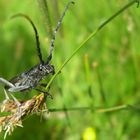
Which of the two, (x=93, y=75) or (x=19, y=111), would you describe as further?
(x=93, y=75)

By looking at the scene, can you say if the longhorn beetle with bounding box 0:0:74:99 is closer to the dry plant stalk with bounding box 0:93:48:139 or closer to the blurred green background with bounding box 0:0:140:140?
the dry plant stalk with bounding box 0:93:48:139

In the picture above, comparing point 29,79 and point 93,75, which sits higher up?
point 93,75

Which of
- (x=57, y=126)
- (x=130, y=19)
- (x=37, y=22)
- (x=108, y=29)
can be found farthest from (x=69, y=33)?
→ (x=130, y=19)

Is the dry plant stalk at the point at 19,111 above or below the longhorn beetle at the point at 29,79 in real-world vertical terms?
below

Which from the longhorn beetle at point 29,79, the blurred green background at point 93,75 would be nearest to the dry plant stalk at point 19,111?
the longhorn beetle at point 29,79

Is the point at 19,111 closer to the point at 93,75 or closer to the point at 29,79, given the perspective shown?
the point at 29,79

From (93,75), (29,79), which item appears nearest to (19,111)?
(29,79)

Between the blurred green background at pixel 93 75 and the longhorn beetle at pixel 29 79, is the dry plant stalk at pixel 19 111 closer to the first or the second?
the longhorn beetle at pixel 29 79

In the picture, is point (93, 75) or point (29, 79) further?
point (93, 75)

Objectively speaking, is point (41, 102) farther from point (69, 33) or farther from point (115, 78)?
point (69, 33)
